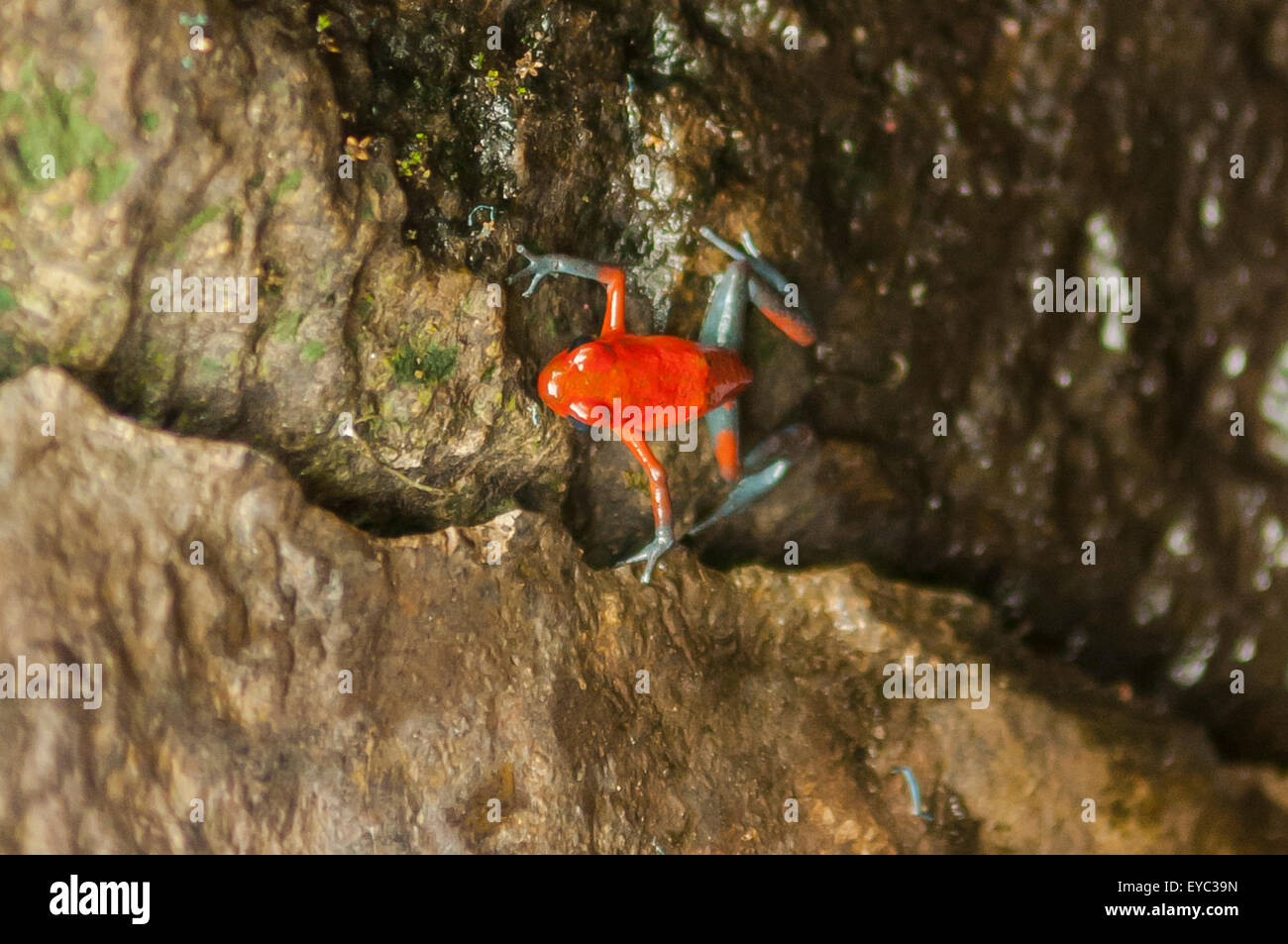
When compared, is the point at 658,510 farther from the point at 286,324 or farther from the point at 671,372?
the point at 286,324

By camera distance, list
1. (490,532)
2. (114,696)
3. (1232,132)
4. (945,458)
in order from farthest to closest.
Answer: (945,458)
(1232,132)
(490,532)
(114,696)

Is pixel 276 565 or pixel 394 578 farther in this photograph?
pixel 394 578

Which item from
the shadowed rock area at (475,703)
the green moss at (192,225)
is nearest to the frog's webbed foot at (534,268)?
the shadowed rock area at (475,703)

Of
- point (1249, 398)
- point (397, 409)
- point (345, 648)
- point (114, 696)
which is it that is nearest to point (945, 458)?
point (1249, 398)

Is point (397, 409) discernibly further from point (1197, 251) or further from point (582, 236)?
point (1197, 251)

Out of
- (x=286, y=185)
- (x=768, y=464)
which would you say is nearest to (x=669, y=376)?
(x=768, y=464)

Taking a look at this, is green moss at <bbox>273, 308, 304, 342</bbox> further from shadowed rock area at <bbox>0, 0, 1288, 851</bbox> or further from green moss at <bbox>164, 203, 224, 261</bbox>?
green moss at <bbox>164, 203, 224, 261</bbox>

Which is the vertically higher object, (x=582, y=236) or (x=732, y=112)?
(x=732, y=112)

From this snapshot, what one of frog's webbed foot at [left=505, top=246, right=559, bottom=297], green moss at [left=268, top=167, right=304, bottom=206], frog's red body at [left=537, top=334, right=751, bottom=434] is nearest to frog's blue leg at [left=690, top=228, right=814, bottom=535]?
frog's red body at [left=537, top=334, right=751, bottom=434]
